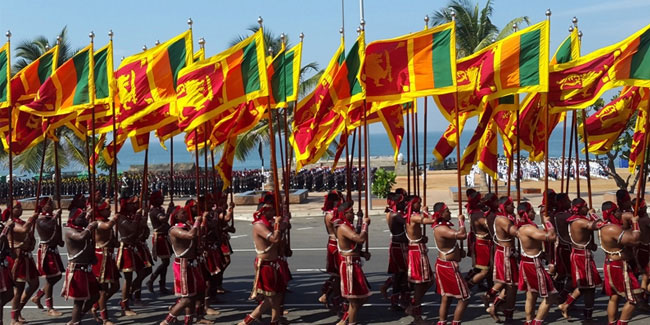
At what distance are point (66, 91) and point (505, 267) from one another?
683 centimetres

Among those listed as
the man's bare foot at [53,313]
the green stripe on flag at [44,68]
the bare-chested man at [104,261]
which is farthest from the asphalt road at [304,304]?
the green stripe on flag at [44,68]

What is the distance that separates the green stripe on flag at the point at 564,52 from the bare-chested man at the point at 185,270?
6.44m

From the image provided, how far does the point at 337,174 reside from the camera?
38.2 m

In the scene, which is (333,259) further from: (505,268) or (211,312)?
(505,268)

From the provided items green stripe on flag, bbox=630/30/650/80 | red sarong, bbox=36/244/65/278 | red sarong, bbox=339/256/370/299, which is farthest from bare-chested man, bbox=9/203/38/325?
green stripe on flag, bbox=630/30/650/80

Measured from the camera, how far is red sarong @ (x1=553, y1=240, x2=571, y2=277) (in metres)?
12.6

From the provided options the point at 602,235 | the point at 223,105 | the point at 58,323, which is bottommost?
the point at 58,323

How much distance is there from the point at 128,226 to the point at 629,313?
23.3ft

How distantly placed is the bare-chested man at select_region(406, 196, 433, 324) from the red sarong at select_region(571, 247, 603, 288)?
191 cm

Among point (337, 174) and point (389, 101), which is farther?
point (337, 174)

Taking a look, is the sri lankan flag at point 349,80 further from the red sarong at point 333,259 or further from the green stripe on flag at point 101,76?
the green stripe on flag at point 101,76

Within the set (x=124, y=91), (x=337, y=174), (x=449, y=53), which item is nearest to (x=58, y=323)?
(x=124, y=91)

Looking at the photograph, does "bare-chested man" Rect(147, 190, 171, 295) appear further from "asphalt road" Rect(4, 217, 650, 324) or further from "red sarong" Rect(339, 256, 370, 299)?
"red sarong" Rect(339, 256, 370, 299)

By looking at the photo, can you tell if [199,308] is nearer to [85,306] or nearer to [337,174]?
[85,306]
